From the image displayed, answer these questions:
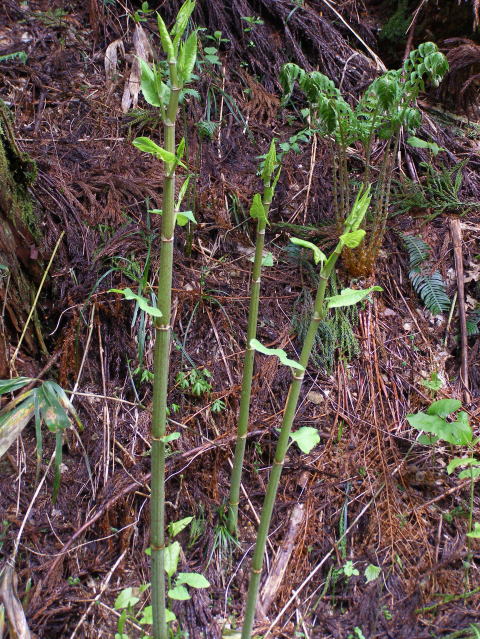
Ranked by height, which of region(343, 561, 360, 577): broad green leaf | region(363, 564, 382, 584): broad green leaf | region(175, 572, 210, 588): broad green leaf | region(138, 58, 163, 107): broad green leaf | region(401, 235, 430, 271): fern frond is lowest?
region(363, 564, 382, 584): broad green leaf

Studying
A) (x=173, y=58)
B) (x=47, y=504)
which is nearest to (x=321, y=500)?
(x=47, y=504)

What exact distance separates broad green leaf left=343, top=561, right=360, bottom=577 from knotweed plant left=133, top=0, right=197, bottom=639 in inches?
30.1

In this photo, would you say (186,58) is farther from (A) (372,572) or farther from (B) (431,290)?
(B) (431,290)

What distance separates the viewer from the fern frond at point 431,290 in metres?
2.53

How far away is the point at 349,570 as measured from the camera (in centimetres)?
180

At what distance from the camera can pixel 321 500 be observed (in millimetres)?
1974

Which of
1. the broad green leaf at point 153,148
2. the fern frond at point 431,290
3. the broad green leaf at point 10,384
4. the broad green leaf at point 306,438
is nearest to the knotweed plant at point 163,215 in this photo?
the broad green leaf at point 153,148

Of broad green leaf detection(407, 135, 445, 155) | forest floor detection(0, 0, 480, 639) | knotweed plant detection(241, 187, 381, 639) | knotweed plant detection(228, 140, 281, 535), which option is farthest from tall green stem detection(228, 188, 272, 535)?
broad green leaf detection(407, 135, 445, 155)

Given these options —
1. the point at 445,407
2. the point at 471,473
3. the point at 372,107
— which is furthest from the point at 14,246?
the point at 471,473

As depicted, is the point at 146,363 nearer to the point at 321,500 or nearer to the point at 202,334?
the point at 202,334

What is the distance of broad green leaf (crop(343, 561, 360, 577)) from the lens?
1790 millimetres

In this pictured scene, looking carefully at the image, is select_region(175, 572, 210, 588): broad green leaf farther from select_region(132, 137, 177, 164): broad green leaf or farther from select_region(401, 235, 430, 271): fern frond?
select_region(401, 235, 430, 271): fern frond

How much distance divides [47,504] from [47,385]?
2.32ft

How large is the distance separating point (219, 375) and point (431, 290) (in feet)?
3.82
